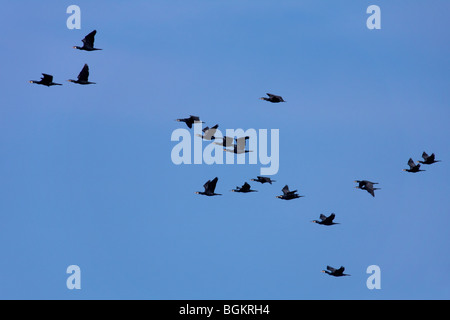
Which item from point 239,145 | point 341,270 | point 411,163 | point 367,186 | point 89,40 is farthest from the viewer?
point 411,163

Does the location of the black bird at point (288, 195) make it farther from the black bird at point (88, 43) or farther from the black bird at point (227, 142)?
the black bird at point (88, 43)

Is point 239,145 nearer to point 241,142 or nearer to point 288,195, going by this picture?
point 241,142

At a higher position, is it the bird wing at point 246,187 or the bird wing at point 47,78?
the bird wing at point 47,78

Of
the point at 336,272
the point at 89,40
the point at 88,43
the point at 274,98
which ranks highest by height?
the point at 89,40

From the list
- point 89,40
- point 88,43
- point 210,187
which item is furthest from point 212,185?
point 89,40

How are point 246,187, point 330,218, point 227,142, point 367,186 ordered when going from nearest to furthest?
1. point 367,186
2. point 227,142
3. point 330,218
4. point 246,187

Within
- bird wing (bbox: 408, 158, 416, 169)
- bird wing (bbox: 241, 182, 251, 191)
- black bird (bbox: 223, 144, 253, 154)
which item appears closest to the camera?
black bird (bbox: 223, 144, 253, 154)

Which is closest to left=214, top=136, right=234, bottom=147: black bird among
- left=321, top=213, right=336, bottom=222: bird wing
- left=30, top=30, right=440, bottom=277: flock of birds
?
left=30, top=30, right=440, bottom=277: flock of birds

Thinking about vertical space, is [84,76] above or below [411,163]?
above

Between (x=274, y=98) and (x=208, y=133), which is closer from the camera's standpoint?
(x=274, y=98)

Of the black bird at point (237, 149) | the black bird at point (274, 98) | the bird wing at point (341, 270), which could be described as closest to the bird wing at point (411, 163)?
the bird wing at point (341, 270)

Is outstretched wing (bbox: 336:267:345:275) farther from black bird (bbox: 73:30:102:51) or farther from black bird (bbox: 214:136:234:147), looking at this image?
black bird (bbox: 73:30:102:51)
